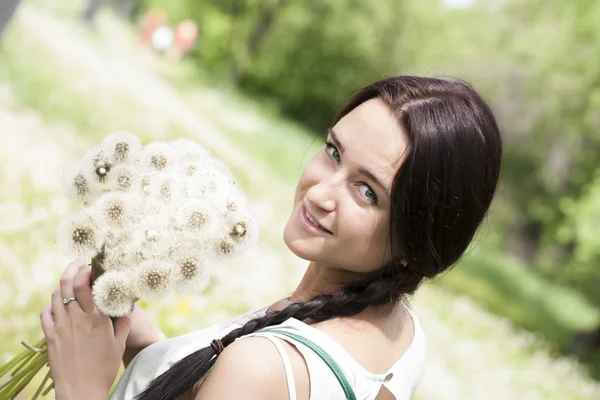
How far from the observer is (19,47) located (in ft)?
25.7

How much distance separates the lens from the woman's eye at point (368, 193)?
1.49 metres

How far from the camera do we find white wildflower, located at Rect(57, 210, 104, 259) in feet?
4.08

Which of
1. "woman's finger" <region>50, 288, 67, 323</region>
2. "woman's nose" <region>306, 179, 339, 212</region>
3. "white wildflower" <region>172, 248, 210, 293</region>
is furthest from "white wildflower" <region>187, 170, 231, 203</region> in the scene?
"woman's finger" <region>50, 288, 67, 323</region>

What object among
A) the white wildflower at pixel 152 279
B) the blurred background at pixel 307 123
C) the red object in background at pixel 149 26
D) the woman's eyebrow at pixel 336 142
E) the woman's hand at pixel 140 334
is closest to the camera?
the white wildflower at pixel 152 279

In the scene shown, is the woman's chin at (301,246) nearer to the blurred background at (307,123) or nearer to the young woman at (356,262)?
the young woman at (356,262)

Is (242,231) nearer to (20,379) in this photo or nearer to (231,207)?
(231,207)

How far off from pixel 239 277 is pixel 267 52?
15.6m

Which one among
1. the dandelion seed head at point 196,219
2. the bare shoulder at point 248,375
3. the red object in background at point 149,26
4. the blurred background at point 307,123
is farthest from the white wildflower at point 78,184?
the red object in background at point 149,26

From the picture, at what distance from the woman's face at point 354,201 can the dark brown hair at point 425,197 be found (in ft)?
0.09

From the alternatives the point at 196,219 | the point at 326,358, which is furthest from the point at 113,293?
the point at 326,358

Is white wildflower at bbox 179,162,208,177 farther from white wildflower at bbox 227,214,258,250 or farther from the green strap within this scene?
the green strap

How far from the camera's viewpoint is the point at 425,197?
1.46m

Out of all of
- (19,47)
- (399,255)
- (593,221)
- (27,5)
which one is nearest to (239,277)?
(399,255)

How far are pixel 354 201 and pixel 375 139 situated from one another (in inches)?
5.5
